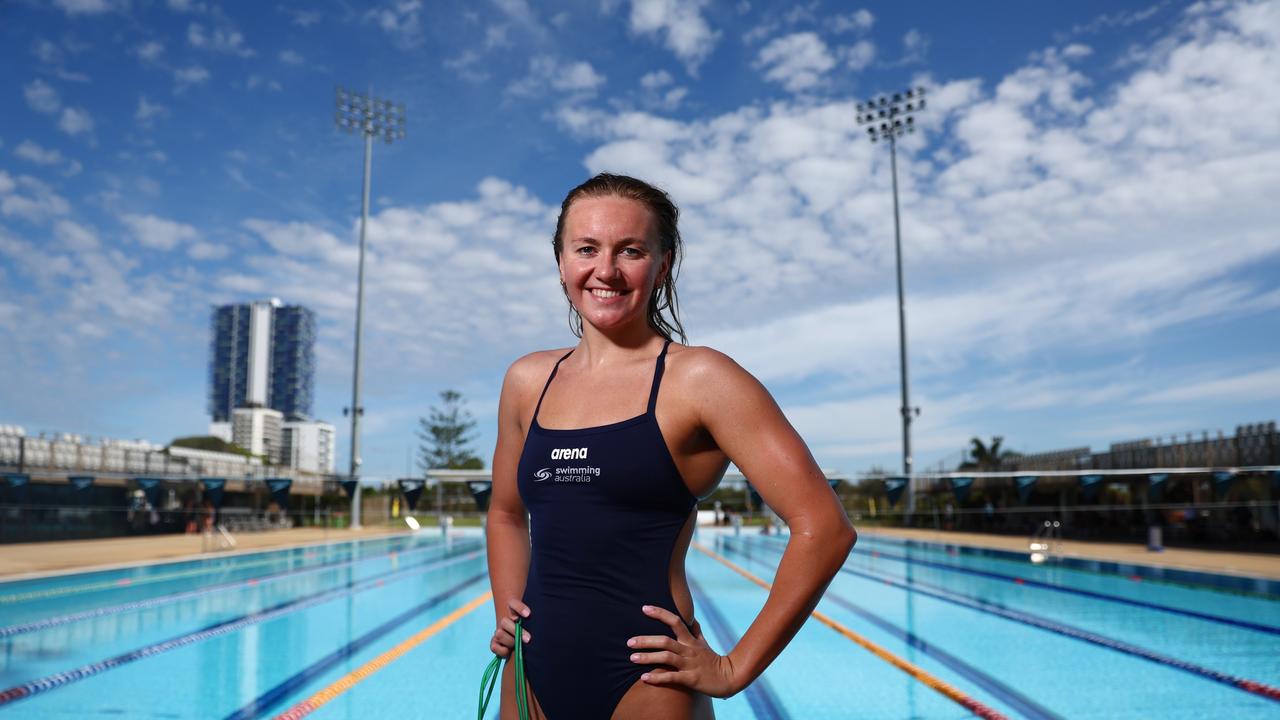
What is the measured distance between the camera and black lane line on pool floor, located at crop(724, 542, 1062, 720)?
5886mm

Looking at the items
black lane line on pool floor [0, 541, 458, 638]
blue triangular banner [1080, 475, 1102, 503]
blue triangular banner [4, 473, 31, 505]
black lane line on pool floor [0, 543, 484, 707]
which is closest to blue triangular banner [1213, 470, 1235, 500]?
blue triangular banner [1080, 475, 1102, 503]

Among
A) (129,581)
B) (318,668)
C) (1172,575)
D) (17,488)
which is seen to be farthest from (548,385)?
(17,488)

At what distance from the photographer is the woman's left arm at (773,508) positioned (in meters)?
1.20

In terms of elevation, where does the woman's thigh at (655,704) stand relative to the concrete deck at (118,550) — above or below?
above

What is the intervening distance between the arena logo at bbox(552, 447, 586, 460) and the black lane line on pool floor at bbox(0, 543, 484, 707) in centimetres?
646

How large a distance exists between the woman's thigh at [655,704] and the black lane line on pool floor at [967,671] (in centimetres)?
339

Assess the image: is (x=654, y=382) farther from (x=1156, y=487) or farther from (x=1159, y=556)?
(x=1156, y=487)

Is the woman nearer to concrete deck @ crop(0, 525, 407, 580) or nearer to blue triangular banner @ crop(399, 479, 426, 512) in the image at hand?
concrete deck @ crop(0, 525, 407, 580)

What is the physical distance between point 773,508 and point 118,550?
19.6 metres

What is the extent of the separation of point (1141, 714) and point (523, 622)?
6057 mm

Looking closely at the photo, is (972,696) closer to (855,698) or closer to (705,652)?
(855,698)

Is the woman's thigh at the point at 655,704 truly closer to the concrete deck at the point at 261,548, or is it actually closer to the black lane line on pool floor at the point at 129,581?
the black lane line on pool floor at the point at 129,581

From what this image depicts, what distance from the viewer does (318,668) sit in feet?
23.6

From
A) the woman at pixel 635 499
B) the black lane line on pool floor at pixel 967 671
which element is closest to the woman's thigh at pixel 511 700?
the woman at pixel 635 499
